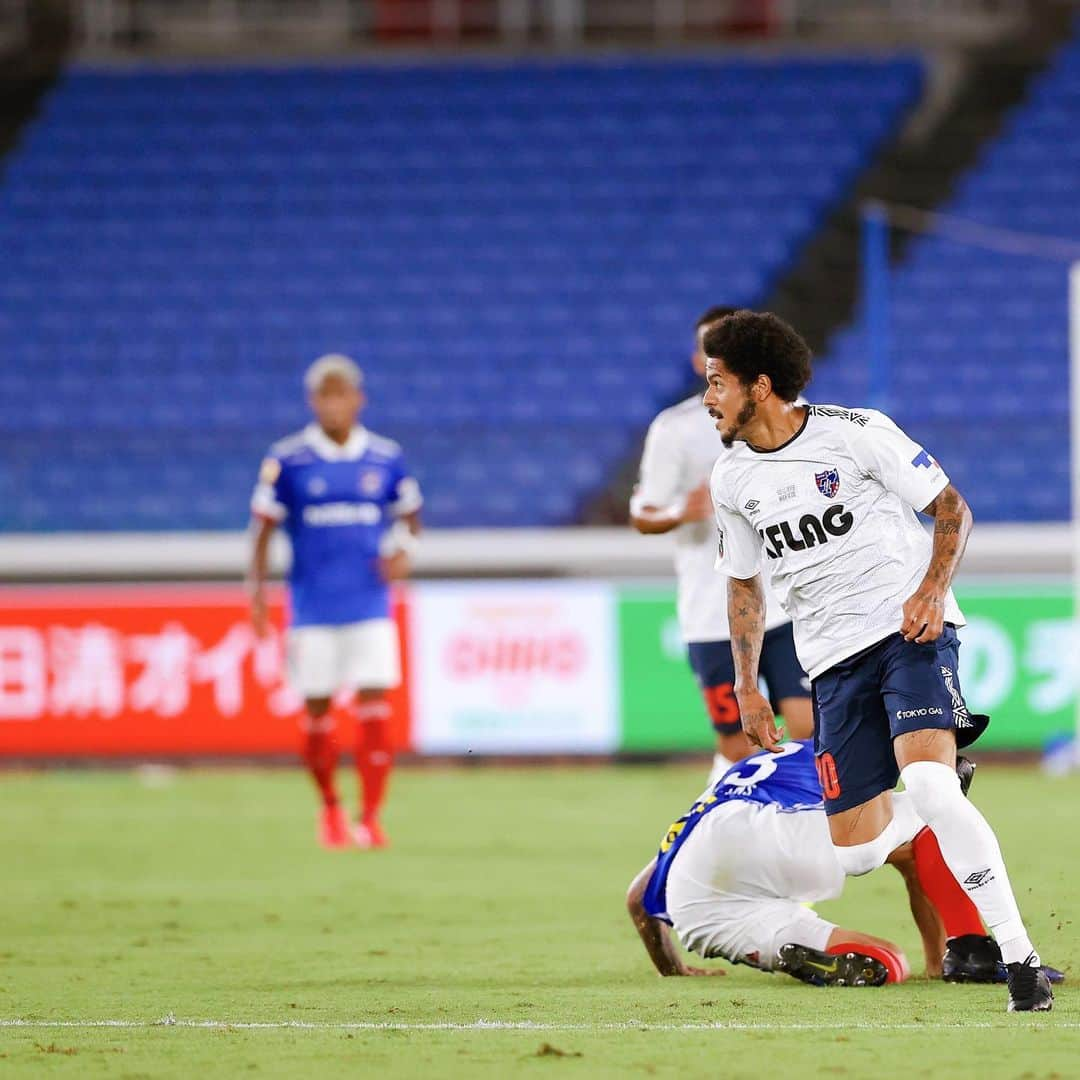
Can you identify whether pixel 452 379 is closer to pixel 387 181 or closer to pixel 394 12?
pixel 387 181

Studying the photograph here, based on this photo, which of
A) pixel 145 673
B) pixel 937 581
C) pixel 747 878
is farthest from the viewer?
pixel 145 673

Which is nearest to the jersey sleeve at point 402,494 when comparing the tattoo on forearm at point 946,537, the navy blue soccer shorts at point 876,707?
the navy blue soccer shorts at point 876,707

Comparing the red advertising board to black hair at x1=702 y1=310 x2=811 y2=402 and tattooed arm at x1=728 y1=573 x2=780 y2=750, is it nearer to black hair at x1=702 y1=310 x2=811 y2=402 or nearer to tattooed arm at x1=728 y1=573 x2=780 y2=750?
tattooed arm at x1=728 y1=573 x2=780 y2=750

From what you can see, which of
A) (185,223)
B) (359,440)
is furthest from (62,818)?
(185,223)

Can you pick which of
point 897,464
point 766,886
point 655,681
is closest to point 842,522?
point 897,464

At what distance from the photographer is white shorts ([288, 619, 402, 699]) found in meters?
11.3

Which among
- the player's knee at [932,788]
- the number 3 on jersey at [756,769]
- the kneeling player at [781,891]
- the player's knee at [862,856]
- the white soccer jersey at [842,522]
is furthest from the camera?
the number 3 on jersey at [756,769]

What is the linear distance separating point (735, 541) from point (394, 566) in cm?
545

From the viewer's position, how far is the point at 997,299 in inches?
762

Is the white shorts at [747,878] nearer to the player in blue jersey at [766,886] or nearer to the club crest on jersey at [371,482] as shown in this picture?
the player in blue jersey at [766,886]

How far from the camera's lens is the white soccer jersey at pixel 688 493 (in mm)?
8555

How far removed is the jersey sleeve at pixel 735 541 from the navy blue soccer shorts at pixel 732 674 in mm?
2036

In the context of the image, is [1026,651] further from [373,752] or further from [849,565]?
[849,565]

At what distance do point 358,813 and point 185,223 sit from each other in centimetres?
921
